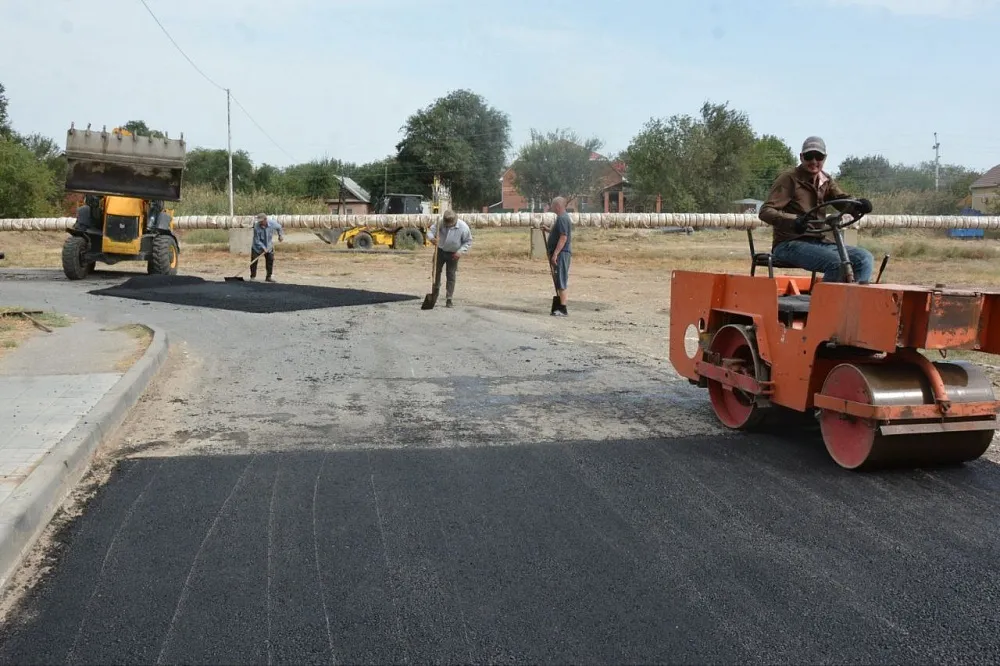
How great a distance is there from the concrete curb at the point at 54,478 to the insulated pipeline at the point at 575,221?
76.2 feet

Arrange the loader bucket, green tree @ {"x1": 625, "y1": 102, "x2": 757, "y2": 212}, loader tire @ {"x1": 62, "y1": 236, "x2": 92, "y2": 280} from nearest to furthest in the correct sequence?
the loader bucket < loader tire @ {"x1": 62, "y1": 236, "x2": 92, "y2": 280} < green tree @ {"x1": 625, "y1": 102, "x2": 757, "y2": 212}

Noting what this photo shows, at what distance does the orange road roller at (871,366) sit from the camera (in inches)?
182

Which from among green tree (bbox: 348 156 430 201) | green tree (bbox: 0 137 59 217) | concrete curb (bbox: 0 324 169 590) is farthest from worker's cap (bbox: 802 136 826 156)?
green tree (bbox: 348 156 430 201)

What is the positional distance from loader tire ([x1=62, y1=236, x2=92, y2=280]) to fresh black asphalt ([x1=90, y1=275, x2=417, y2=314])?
5.69ft

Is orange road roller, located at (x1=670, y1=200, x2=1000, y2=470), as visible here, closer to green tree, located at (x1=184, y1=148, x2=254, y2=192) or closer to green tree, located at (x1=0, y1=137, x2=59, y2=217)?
green tree, located at (x1=0, y1=137, x2=59, y2=217)

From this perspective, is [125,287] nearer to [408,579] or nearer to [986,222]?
[408,579]

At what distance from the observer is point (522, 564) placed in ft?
12.7

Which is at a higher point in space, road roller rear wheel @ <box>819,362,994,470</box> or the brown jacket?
the brown jacket

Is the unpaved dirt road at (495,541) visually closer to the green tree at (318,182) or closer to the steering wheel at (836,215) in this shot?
the steering wheel at (836,215)

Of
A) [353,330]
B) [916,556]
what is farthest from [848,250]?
[353,330]

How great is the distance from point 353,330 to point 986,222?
94.0ft

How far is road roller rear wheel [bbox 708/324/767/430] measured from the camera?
19.4 feet

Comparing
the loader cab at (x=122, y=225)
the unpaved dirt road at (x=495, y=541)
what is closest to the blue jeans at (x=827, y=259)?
the unpaved dirt road at (x=495, y=541)

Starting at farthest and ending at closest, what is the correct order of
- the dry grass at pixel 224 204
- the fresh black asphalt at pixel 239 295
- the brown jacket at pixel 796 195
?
the dry grass at pixel 224 204
the fresh black asphalt at pixel 239 295
the brown jacket at pixel 796 195
